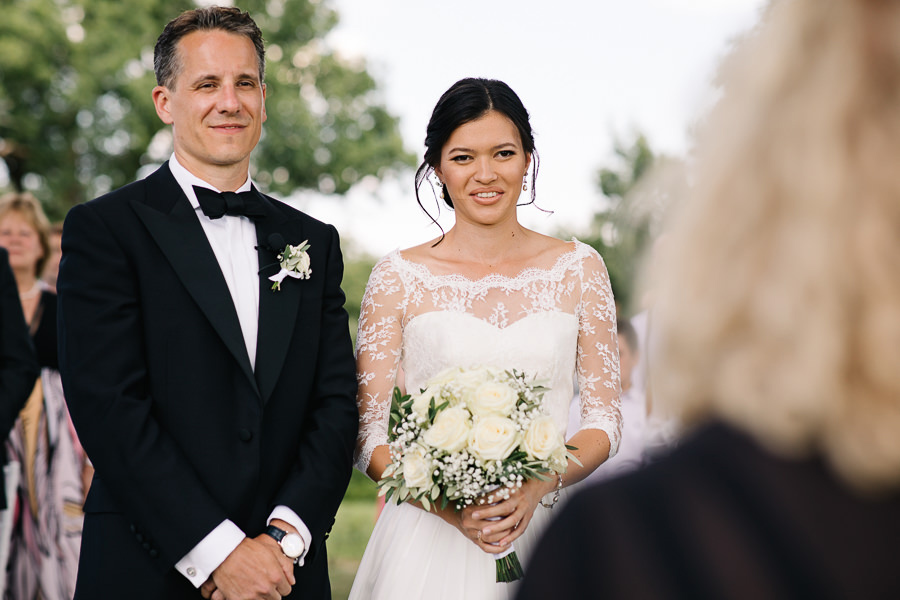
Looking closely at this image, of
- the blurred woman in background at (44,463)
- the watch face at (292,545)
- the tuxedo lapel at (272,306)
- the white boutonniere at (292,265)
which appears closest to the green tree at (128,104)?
the blurred woman in background at (44,463)

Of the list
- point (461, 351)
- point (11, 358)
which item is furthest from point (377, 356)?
point (11, 358)

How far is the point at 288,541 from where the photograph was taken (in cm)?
303

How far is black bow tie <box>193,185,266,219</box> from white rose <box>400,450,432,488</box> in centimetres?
108

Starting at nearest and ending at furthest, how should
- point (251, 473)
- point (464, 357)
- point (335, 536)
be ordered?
point (251, 473)
point (464, 357)
point (335, 536)

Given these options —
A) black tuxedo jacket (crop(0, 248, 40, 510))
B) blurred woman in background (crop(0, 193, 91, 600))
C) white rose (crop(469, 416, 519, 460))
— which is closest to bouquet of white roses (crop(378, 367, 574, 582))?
white rose (crop(469, 416, 519, 460))

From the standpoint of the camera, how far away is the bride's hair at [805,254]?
894mm

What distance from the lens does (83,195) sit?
18.5 metres

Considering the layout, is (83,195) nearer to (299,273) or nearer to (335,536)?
(335,536)

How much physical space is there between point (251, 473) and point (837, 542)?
243 cm

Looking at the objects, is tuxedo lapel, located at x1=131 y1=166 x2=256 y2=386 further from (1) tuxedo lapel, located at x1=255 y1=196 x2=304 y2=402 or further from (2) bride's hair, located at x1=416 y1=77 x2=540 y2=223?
(2) bride's hair, located at x1=416 y1=77 x2=540 y2=223

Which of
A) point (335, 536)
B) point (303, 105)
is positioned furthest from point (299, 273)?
point (303, 105)

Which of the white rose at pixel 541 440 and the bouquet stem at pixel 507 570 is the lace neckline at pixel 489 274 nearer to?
the white rose at pixel 541 440

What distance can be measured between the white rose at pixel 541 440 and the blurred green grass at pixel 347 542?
5264 millimetres

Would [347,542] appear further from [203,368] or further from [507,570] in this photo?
[203,368]
